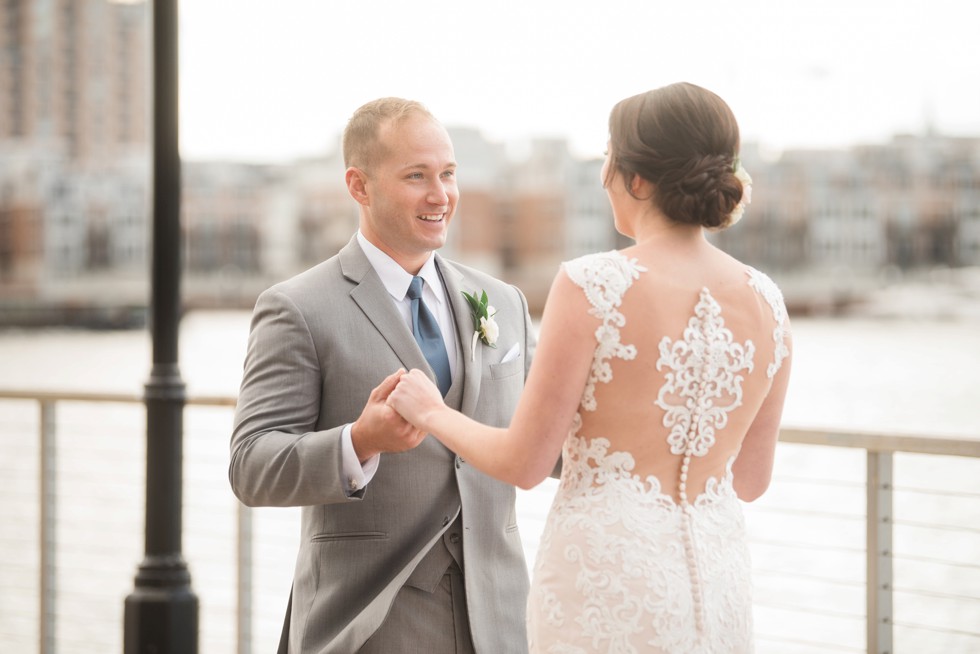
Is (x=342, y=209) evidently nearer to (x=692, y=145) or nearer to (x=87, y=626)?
(x=87, y=626)

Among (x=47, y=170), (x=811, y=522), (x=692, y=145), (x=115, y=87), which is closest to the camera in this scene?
(x=692, y=145)

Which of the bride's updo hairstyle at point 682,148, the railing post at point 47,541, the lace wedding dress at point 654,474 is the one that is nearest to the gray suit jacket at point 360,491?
the lace wedding dress at point 654,474

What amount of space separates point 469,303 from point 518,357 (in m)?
0.16

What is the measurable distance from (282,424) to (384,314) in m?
0.29

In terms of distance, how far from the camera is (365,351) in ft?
6.94

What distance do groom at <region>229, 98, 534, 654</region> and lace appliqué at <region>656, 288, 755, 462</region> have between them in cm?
44

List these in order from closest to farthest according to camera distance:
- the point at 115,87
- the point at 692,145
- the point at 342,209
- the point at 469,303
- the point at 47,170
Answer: the point at 692,145 → the point at 469,303 → the point at 342,209 → the point at 47,170 → the point at 115,87

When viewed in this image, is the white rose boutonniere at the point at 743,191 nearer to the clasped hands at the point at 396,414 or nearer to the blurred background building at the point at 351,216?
the clasped hands at the point at 396,414

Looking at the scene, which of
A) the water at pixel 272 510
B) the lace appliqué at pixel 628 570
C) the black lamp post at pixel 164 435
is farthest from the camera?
the water at pixel 272 510

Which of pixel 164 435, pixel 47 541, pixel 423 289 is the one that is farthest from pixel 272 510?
pixel 423 289

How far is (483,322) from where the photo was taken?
7.25ft

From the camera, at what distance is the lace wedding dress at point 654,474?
181 centimetres

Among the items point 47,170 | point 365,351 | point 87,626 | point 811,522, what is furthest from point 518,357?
point 47,170

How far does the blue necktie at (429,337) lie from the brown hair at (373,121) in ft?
0.85
